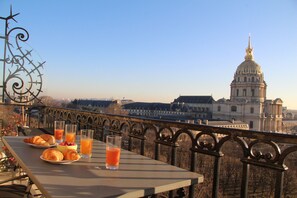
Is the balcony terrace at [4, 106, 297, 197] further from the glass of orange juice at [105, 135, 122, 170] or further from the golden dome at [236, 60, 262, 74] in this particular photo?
the golden dome at [236, 60, 262, 74]

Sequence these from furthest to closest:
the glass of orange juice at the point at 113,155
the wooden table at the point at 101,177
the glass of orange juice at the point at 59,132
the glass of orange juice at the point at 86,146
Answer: the glass of orange juice at the point at 59,132
the glass of orange juice at the point at 86,146
the glass of orange juice at the point at 113,155
the wooden table at the point at 101,177

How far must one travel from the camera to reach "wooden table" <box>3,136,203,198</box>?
1.11 m

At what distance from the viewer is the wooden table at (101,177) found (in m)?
1.11

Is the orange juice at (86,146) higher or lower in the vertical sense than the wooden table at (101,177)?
higher

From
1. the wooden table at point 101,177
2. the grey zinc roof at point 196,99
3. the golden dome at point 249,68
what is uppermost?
the golden dome at point 249,68

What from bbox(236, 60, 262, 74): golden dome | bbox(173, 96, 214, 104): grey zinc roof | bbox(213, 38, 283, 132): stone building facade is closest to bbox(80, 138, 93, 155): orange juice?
bbox(213, 38, 283, 132): stone building facade

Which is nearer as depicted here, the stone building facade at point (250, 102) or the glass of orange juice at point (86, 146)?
the glass of orange juice at point (86, 146)

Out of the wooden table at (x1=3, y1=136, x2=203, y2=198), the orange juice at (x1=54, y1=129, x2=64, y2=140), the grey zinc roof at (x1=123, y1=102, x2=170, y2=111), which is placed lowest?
the grey zinc roof at (x1=123, y1=102, x2=170, y2=111)

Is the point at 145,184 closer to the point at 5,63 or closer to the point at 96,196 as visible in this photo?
the point at 96,196

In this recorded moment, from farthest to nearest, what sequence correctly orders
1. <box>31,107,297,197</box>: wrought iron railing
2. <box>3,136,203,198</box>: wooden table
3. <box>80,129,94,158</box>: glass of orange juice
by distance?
1. <box>80,129,94,158</box>: glass of orange juice
2. <box>31,107,297,197</box>: wrought iron railing
3. <box>3,136,203,198</box>: wooden table

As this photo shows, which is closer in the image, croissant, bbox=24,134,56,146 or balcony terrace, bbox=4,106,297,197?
balcony terrace, bbox=4,106,297,197

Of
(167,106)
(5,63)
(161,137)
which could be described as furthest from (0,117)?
(167,106)

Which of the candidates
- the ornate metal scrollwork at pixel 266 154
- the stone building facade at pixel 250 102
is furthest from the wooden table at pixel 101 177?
the stone building facade at pixel 250 102

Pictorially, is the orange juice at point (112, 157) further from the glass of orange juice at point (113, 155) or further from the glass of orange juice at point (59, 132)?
the glass of orange juice at point (59, 132)
